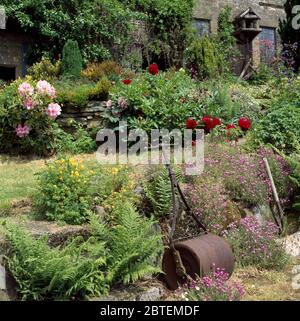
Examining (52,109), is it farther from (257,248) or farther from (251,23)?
(251,23)

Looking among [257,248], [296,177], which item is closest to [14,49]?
[296,177]

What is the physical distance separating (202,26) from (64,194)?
47.2ft

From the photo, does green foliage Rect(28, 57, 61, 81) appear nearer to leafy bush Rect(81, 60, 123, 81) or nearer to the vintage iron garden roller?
leafy bush Rect(81, 60, 123, 81)

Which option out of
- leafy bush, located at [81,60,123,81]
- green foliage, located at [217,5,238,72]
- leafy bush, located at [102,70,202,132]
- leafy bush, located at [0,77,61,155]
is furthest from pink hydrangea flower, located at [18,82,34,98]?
green foliage, located at [217,5,238,72]

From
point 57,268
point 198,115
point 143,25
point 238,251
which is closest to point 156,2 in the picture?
point 143,25

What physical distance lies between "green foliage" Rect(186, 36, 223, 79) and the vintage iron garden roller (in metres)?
9.19

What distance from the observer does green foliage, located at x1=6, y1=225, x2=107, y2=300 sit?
13.8 ft

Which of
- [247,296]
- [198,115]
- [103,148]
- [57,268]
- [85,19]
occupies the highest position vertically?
[85,19]

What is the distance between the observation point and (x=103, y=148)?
8.78 metres

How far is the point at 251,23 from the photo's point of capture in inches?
752

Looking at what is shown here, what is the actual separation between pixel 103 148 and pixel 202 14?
439 inches

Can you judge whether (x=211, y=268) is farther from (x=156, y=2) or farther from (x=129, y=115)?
(x=156, y=2)

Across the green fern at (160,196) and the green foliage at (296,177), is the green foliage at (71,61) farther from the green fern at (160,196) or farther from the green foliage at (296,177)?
the green fern at (160,196)

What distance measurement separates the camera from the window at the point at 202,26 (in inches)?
720
